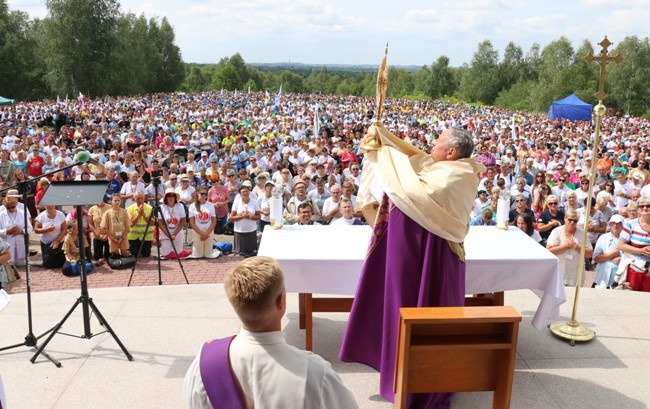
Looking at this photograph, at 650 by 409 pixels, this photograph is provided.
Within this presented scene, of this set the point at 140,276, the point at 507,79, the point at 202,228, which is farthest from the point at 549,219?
the point at 507,79

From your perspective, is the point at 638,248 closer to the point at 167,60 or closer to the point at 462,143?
the point at 462,143

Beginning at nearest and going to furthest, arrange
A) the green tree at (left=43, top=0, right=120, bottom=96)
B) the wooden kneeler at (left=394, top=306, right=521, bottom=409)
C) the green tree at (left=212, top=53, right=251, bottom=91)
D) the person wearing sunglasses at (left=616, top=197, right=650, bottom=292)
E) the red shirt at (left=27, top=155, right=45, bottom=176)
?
the wooden kneeler at (left=394, top=306, right=521, bottom=409), the person wearing sunglasses at (left=616, top=197, right=650, bottom=292), the red shirt at (left=27, top=155, right=45, bottom=176), the green tree at (left=43, top=0, right=120, bottom=96), the green tree at (left=212, top=53, right=251, bottom=91)

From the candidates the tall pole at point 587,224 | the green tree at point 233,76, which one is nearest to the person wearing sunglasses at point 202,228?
the tall pole at point 587,224

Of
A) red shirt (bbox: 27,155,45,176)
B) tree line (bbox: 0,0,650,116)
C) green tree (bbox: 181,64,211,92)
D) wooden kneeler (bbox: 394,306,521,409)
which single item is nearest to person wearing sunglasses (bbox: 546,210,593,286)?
wooden kneeler (bbox: 394,306,521,409)

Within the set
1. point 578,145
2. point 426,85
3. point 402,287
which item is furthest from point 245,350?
point 426,85

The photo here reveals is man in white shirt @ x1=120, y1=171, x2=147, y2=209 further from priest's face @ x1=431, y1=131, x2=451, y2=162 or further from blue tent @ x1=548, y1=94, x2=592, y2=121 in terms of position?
blue tent @ x1=548, y1=94, x2=592, y2=121

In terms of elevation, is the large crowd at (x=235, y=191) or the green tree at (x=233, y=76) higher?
the green tree at (x=233, y=76)

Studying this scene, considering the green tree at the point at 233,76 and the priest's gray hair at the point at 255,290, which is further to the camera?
the green tree at the point at 233,76

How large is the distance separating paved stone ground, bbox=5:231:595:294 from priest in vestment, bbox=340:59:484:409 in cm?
428

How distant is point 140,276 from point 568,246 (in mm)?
5466

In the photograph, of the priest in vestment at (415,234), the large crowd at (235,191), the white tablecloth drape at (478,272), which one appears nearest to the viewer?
the priest in vestment at (415,234)

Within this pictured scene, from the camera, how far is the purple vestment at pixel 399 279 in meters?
3.46

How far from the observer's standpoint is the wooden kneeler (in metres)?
2.88

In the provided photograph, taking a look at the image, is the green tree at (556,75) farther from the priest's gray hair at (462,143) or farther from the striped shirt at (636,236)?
the priest's gray hair at (462,143)
